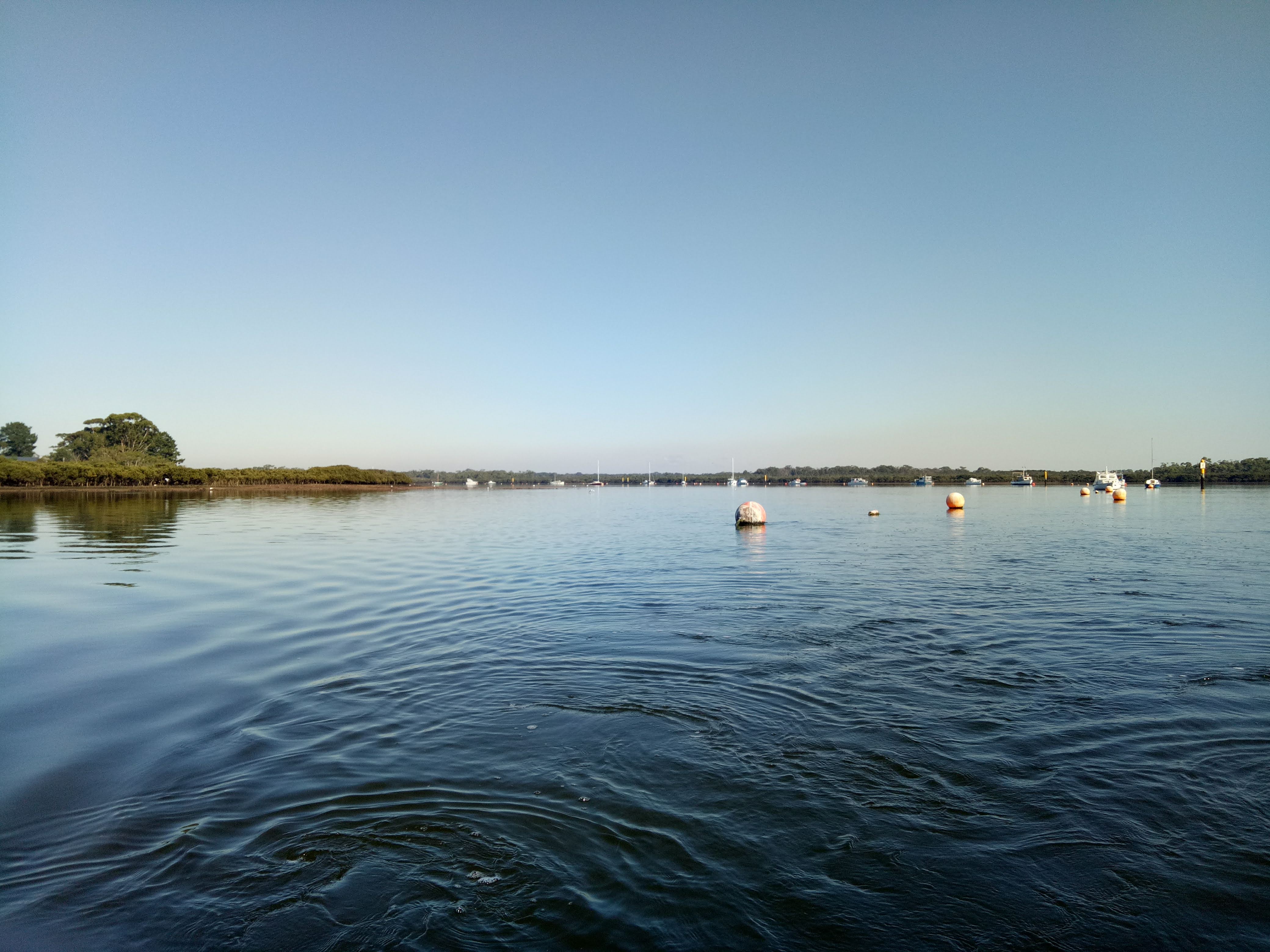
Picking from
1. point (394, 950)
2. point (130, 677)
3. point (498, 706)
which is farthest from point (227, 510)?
point (394, 950)

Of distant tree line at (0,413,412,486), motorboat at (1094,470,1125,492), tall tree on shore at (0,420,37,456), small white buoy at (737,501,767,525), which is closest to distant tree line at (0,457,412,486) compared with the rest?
distant tree line at (0,413,412,486)

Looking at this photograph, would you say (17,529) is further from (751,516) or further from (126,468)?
(126,468)

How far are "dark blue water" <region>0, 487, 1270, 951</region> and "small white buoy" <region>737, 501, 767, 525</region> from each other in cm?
2000

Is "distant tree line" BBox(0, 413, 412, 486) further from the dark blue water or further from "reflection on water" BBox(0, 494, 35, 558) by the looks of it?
the dark blue water

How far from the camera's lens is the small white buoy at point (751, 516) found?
35.1 m

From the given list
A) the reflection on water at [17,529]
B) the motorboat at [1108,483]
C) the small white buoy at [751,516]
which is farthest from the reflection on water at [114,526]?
the motorboat at [1108,483]

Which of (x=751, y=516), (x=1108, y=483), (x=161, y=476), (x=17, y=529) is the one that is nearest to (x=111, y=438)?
(x=161, y=476)

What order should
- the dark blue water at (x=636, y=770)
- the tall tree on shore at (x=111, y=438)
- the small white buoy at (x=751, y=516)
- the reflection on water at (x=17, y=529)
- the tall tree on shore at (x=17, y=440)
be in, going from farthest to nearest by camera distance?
the tall tree on shore at (x=17, y=440), the tall tree on shore at (x=111, y=438), the small white buoy at (x=751, y=516), the reflection on water at (x=17, y=529), the dark blue water at (x=636, y=770)

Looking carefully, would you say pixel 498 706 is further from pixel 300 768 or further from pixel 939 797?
pixel 939 797

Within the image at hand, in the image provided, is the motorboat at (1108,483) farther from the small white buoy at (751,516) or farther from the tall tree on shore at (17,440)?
the tall tree on shore at (17,440)

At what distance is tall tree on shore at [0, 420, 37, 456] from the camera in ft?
534

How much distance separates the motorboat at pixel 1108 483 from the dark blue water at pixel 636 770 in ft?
228

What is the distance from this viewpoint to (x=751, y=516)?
3516 centimetres

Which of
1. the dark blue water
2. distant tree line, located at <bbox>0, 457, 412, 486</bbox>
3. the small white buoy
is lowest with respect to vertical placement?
the dark blue water
